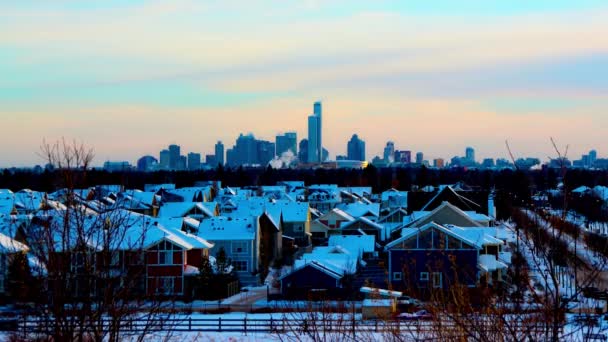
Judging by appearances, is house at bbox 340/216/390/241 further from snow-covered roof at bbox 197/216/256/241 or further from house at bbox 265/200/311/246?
snow-covered roof at bbox 197/216/256/241

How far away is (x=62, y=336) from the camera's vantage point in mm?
7004

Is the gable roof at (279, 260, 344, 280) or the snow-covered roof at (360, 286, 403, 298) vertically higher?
the snow-covered roof at (360, 286, 403, 298)

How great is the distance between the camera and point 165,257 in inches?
978

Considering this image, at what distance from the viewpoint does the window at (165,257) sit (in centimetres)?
2480

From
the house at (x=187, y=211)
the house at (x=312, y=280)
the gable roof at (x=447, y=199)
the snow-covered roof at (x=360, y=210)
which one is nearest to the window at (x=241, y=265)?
the house at (x=312, y=280)

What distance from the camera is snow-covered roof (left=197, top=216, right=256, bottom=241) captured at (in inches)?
1192

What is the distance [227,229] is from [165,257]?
616cm

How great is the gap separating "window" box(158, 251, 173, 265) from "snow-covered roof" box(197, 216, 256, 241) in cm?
513

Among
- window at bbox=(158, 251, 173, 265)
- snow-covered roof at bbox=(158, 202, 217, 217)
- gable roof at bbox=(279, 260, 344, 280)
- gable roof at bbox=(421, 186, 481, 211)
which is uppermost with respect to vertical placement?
gable roof at bbox=(421, 186, 481, 211)

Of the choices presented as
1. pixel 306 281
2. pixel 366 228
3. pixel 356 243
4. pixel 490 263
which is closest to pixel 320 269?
pixel 306 281

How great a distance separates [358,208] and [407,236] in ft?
82.8

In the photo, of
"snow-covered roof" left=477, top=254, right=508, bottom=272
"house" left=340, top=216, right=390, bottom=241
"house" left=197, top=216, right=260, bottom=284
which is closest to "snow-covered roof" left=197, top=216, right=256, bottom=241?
"house" left=197, top=216, right=260, bottom=284

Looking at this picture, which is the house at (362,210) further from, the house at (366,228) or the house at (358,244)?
the house at (358,244)

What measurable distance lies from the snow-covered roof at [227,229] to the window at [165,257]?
513 cm
